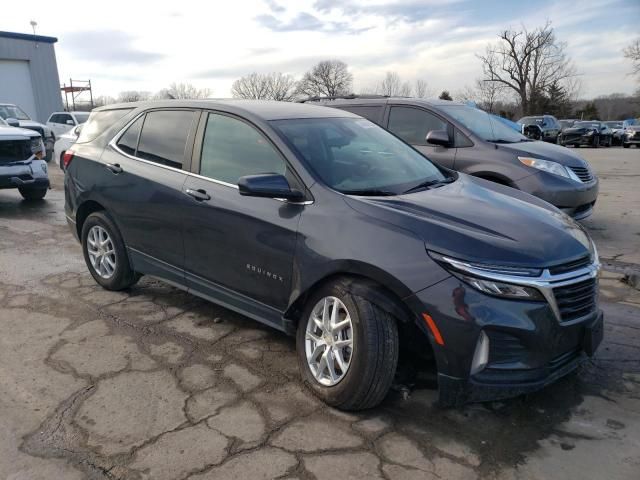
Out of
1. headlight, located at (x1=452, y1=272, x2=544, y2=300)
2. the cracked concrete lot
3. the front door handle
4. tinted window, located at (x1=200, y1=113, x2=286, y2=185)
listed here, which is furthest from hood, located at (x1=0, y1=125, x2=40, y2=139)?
headlight, located at (x1=452, y1=272, x2=544, y2=300)

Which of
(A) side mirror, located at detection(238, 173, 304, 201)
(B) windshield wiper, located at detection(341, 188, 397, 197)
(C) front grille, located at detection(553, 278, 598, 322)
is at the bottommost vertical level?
(C) front grille, located at detection(553, 278, 598, 322)

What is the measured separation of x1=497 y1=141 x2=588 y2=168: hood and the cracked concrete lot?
8.69ft

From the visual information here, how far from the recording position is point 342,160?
3469 millimetres

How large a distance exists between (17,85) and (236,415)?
98.7 feet

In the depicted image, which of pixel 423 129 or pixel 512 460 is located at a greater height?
pixel 423 129

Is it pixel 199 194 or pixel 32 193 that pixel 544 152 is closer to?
pixel 199 194

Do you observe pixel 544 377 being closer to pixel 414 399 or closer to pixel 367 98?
pixel 414 399

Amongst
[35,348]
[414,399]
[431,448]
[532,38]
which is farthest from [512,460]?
[532,38]

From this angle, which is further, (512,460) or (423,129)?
(423,129)

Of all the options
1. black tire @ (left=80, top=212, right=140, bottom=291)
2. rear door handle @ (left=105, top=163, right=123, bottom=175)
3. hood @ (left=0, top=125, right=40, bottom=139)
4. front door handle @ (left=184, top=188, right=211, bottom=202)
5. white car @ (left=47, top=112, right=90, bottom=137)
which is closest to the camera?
front door handle @ (left=184, top=188, right=211, bottom=202)

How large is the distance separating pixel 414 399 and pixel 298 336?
0.77 metres

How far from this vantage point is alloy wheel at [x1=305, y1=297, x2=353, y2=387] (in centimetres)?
288

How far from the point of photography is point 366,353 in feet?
8.89

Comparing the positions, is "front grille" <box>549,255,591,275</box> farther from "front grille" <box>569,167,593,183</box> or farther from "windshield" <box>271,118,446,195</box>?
"front grille" <box>569,167,593,183</box>
